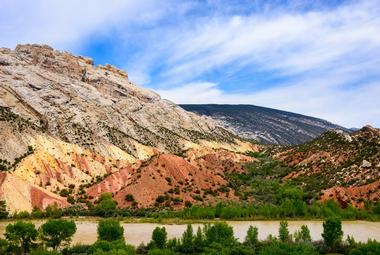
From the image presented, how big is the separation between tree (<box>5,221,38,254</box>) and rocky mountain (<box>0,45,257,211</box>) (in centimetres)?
3454

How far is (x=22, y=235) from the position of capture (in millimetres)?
55906

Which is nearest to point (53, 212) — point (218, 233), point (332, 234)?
point (218, 233)

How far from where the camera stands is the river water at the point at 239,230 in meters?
65.5

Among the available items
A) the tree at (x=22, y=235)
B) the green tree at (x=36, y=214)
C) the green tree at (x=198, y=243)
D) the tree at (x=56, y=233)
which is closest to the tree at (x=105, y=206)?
the green tree at (x=36, y=214)

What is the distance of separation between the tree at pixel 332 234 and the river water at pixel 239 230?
5.52 meters

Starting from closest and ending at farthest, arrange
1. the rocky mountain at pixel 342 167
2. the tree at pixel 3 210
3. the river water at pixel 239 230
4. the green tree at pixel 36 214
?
1. the river water at pixel 239 230
2. the tree at pixel 3 210
3. the green tree at pixel 36 214
4. the rocky mountain at pixel 342 167

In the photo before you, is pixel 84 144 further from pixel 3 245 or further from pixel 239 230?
pixel 3 245

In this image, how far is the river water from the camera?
215ft

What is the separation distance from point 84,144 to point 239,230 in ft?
211

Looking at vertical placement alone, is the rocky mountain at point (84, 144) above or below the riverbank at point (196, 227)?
above

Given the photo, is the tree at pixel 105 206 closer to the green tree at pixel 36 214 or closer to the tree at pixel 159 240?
the green tree at pixel 36 214

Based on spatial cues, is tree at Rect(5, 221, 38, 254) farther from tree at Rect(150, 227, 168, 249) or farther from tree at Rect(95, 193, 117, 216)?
tree at Rect(95, 193, 117, 216)

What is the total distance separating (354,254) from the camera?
1860 inches

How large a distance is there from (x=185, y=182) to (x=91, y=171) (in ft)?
71.7
